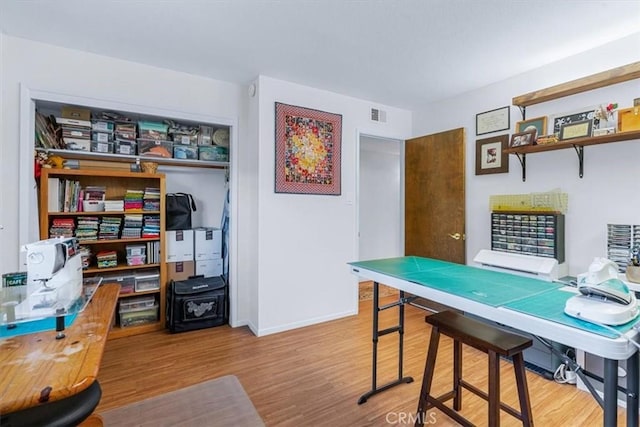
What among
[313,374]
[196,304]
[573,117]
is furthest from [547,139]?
[196,304]

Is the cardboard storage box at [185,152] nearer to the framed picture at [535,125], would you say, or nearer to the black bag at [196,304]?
the black bag at [196,304]

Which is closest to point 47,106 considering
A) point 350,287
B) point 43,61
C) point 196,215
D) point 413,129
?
point 43,61

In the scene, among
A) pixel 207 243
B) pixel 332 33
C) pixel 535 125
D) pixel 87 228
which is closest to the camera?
pixel 332 33

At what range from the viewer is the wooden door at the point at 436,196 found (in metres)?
3.41

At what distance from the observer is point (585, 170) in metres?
2.50

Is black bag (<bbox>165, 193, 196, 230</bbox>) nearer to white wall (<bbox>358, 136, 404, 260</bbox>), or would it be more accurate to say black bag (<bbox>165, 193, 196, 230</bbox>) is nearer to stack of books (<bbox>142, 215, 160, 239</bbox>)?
stack of books (<bbox>142, 215, 160, 239</bbox>)

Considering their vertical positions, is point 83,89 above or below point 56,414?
above

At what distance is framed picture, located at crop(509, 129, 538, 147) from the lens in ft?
8.61

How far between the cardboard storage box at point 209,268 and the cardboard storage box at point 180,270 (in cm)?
6

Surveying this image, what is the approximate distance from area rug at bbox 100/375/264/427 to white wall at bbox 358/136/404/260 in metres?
3.64

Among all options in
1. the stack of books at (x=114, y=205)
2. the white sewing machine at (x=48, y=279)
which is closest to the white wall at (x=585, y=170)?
the white sewing machine at (x=48, y=279)

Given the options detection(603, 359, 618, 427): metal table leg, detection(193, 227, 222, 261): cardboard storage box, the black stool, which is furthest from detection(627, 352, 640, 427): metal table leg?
detection(193, 227, 222, 261): cardboard storage box

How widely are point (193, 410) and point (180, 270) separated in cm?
170

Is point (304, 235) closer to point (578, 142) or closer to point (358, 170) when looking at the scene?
point (358, 170)
